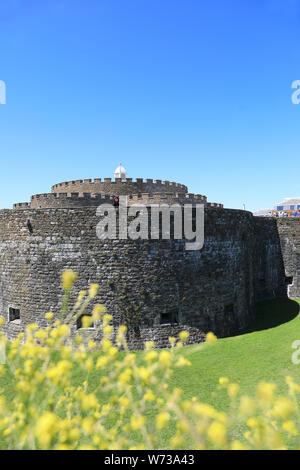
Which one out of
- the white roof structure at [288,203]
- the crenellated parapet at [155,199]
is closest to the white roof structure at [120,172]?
the crenellated parapet at [155,199]

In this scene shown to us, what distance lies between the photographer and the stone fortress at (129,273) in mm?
10086

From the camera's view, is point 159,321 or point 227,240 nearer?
point 159,321

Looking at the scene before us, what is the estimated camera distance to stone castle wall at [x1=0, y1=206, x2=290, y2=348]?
33.1 feet

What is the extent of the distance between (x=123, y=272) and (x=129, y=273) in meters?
0.23

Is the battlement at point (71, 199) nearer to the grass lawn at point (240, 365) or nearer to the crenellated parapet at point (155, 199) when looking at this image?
the crenellated parapet at point (155, 199)

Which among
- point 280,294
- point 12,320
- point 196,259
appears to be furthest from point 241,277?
point 12,320

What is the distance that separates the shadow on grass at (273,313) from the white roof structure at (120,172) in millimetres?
14375

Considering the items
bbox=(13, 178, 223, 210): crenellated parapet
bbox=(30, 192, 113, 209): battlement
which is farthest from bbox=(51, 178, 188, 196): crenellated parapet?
bbox=(30, 192, 113, 209): battlement

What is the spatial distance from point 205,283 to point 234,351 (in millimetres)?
2706

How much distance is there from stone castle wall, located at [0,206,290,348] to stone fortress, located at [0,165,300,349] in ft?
0.12

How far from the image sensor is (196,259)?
10977mm

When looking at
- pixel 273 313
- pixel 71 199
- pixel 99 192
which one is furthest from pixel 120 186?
pixel 273 313

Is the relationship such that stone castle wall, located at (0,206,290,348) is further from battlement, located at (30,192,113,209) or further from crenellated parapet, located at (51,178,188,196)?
crenellated parapet, located at (51,178,188,196)
